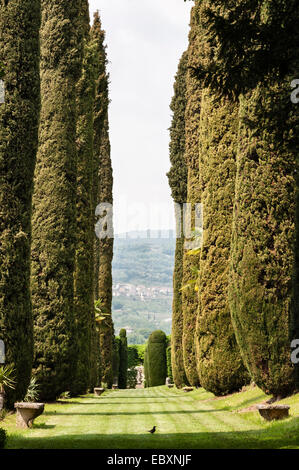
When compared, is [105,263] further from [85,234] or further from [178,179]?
[85,234]

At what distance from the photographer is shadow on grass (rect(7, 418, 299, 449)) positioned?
21.6 ft

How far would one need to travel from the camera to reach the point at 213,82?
7.05 m

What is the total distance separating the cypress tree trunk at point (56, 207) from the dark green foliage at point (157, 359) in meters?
26.7

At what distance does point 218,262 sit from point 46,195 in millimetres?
4733

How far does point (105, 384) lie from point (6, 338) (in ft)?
62.6

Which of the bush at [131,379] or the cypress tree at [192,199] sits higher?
the cypress tree at [192,199]

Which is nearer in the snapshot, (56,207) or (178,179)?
(56,207)

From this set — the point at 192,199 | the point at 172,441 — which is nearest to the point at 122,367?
the point at 192,199

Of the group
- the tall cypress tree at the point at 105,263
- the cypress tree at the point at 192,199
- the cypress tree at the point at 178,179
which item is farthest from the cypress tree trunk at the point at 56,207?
the tall cypress tree at the point at 105,263

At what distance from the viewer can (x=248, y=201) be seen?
1072 centimetres

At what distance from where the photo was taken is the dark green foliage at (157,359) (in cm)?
3944

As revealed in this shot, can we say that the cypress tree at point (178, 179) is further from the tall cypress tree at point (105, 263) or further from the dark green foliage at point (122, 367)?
the dark green foliage at point (122, 367)

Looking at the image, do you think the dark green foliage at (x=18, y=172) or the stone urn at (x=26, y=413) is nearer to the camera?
the stone urn at (x=26, y=413)

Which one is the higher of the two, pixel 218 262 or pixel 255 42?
pixel 255 42
